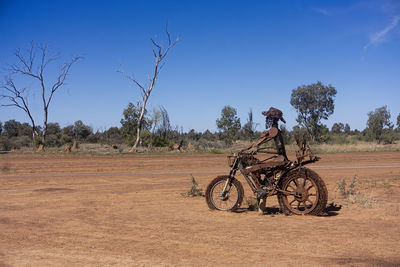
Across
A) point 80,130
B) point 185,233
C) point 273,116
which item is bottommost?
point 185,233

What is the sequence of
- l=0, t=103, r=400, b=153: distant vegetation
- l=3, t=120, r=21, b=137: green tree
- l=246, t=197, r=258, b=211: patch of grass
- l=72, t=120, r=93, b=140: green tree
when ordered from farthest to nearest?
l=3, t=120, r=21, b=137: green tree < l=72, t=120, r=93, b=140: green tree < l=0, t=103, r=400, b=153: distant vegetation < l=246, t=197, r=258, b=211: patch of grass

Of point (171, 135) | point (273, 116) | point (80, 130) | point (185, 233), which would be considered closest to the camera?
point (185, 233)

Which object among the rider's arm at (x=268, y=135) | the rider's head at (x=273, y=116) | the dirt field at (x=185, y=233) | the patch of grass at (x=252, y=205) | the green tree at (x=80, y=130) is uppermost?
the green tree at (x=80, y=130)

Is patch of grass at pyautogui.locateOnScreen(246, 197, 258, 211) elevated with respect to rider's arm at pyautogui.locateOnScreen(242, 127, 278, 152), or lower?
lower

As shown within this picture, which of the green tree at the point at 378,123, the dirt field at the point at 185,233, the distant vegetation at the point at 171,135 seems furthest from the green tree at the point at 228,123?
the dirt field at the point at 185,233

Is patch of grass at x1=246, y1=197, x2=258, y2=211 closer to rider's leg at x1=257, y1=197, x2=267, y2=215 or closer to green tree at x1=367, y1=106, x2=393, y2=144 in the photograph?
rider's leg at x1=257, y1=197, x2=267, y2=215

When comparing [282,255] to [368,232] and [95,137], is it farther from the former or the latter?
[95,137]

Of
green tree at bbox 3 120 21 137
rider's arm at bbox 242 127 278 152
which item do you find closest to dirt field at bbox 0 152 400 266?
rider's arm at bbox 242 127 278 152

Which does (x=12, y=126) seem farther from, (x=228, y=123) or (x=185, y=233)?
(x=185, y=233)

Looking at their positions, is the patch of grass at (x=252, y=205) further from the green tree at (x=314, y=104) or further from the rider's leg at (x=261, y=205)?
the green tree at (x=314, y=104)

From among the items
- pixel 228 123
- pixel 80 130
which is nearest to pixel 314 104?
pixel 228 123

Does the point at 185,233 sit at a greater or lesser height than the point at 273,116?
lesser

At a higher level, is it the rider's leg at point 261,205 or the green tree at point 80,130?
the green tree at point 80,130

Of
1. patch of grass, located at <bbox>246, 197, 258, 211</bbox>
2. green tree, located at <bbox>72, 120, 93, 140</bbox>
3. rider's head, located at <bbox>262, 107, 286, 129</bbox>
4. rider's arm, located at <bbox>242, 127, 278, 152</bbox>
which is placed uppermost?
green tree, located at <bbox>72, 120, 93, 140</bbox>
